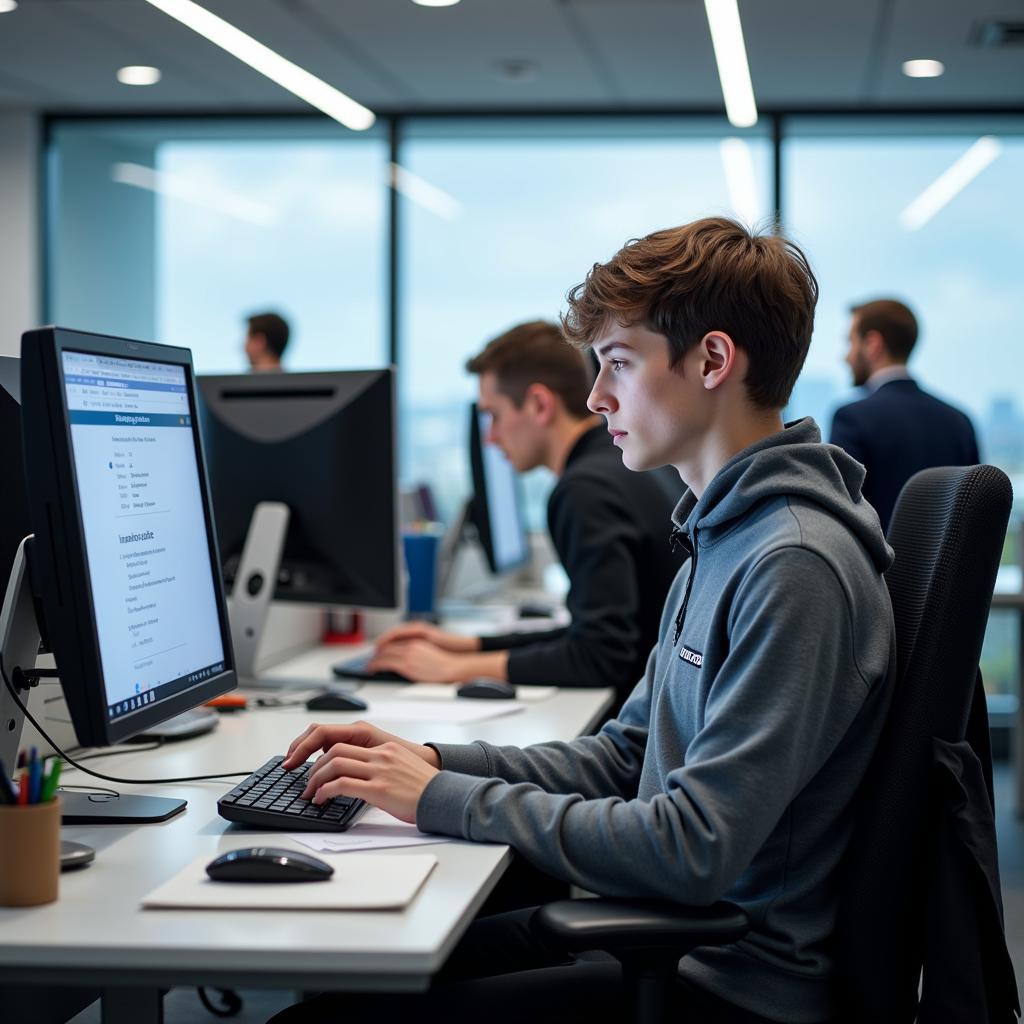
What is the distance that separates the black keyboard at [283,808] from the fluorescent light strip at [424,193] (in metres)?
4.42

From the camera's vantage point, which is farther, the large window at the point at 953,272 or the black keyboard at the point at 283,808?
the large window at the point at 953,272

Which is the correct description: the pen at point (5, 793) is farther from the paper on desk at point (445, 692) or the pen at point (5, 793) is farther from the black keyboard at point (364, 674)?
the black keyboard at point (364, 674)

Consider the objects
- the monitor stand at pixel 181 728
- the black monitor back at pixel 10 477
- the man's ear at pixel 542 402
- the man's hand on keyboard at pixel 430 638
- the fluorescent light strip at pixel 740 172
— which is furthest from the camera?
the fluorescent light strip at pixel 740 172

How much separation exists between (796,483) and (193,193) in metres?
4.96

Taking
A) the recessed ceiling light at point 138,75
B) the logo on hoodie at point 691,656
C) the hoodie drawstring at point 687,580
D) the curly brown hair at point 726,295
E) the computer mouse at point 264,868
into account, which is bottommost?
the computer mouse at point 264,868

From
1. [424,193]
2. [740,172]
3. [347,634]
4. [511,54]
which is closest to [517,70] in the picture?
[511,54]

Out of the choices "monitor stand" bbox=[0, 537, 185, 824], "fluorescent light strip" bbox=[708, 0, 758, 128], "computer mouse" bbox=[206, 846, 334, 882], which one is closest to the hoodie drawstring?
"computer mouse" bbox=[206, 846, 334, 882]

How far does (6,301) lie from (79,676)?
5.00 m

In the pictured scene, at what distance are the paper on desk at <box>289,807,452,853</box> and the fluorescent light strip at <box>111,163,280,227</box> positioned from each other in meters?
4.63

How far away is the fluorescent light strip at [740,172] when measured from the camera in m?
5.34

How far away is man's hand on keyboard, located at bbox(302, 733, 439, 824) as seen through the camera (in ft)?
4.09

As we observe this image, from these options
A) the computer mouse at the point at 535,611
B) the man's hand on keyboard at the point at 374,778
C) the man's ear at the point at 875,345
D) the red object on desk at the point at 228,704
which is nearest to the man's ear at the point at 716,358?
the man's hand on keyboard at the point at 374,778

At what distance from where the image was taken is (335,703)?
1962mm

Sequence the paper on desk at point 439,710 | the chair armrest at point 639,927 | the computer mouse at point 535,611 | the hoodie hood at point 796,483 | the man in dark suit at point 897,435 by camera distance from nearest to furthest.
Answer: the chair armrest at point 639,927 < the hoodie hood at point 796,483 < the paper on desk at point 439,710 < the computer mouse at point 535,611 < the man in dark suit at point 897,435
